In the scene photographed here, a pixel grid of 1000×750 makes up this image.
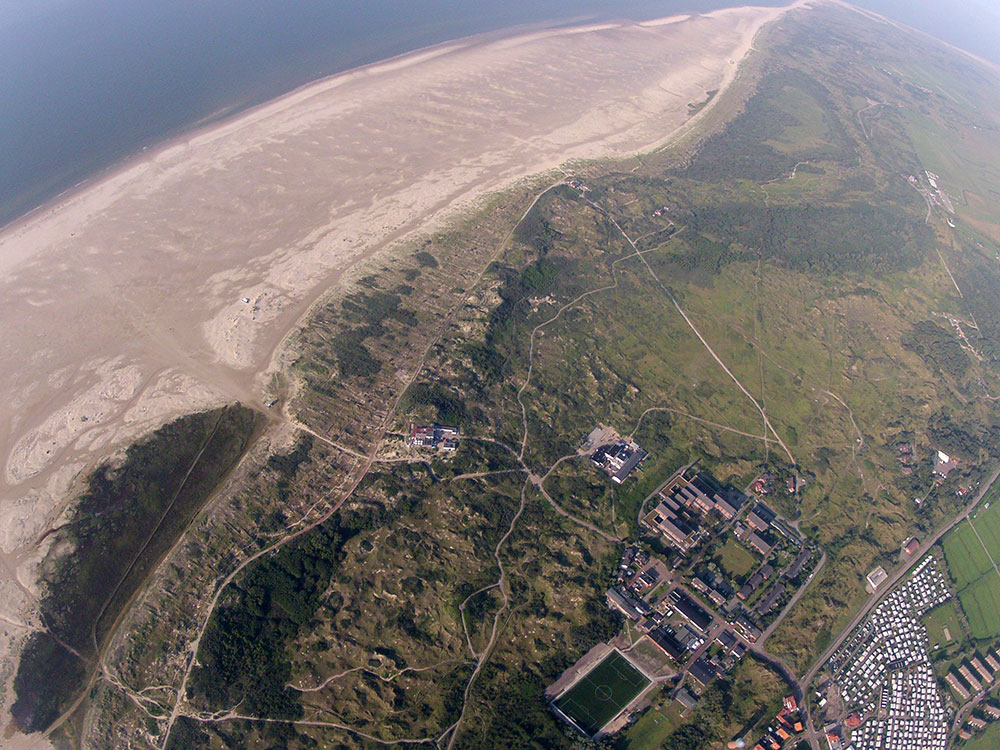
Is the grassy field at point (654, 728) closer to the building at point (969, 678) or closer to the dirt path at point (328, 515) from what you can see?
the dirt path at point (328, 515)

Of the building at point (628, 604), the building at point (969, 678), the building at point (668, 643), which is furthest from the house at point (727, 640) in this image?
the building at point (969, 678)

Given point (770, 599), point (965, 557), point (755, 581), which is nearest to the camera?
point (770, 599)

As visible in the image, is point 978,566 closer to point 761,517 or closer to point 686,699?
point 761,517

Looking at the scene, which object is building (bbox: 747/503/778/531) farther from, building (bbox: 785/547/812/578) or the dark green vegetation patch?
the dark green vegetation patch

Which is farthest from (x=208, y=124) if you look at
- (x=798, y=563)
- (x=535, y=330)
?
(x=798, y=563)

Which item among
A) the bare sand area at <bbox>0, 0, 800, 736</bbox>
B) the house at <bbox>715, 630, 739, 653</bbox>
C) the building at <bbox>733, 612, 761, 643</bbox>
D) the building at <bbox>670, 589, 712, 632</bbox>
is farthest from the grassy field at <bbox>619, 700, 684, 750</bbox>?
the bare sand area at <bbox>0, 0, 800, 736</bbox>

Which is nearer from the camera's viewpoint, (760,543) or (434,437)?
(760,543)
